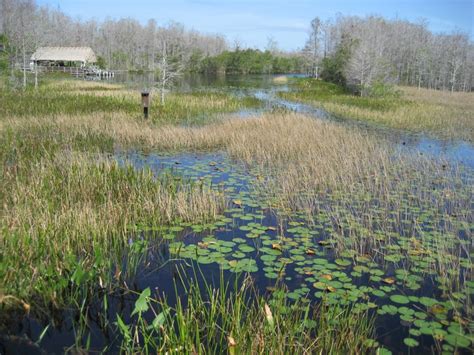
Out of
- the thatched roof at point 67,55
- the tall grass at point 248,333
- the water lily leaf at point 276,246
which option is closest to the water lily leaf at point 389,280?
the tall grass at point 248,333

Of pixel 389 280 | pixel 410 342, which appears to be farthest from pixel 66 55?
pixel 410 342

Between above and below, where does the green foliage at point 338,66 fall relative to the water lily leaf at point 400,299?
above

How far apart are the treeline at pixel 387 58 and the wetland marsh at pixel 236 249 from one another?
78.4 ft

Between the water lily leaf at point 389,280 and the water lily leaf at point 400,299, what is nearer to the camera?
the water lily leaf at point 400,299

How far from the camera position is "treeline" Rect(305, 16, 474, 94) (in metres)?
33.7

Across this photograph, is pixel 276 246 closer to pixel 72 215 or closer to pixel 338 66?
pixel 72 215

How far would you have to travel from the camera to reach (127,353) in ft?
9.93

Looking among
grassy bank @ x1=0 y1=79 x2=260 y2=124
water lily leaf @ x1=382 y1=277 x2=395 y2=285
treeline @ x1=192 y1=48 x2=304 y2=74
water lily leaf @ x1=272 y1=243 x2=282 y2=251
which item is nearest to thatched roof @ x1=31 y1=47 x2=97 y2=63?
treeline @ x1=192 y1=48 x2=304 y2=74

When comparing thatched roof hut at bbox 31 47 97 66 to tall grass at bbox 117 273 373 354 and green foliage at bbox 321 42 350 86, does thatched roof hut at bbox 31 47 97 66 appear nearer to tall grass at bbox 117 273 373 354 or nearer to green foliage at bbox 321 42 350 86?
green foliage at bbox 321 42 350 86

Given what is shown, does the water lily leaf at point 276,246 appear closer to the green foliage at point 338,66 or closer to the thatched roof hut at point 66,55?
the green foliage at point 338,66

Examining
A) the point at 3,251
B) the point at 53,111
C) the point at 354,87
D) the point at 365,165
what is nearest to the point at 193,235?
the point at 3,251

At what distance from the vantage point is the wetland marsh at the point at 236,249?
3471mm

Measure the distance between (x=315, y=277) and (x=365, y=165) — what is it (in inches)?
224

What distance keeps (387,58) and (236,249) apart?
50.9m
